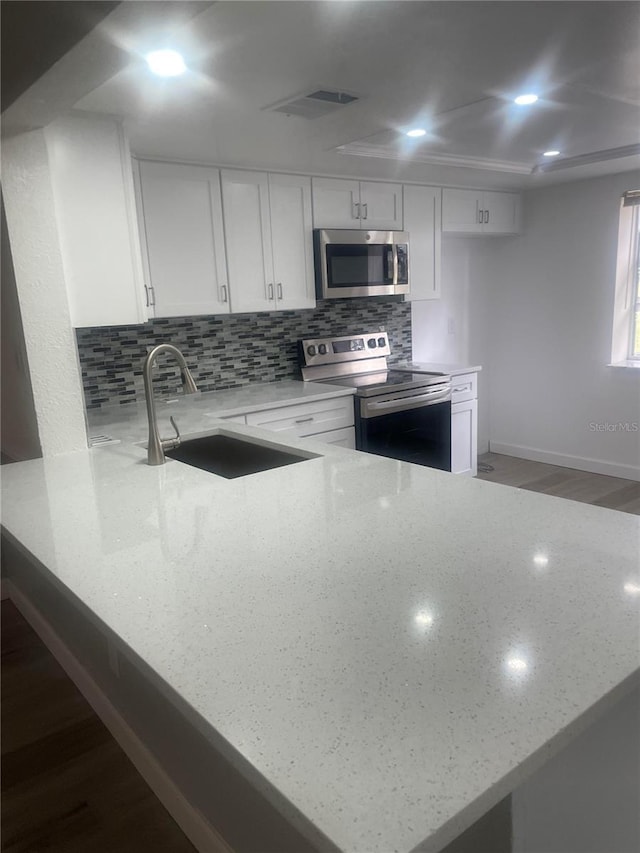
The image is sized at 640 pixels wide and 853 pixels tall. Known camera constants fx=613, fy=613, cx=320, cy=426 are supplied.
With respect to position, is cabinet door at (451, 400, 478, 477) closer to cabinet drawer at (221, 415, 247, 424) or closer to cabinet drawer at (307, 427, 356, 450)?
cabinet drawer at (307, 427, 356, 450)

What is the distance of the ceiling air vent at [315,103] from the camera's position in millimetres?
2111

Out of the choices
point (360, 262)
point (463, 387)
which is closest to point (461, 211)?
point (360, 262)

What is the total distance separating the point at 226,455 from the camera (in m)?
A: 2.41

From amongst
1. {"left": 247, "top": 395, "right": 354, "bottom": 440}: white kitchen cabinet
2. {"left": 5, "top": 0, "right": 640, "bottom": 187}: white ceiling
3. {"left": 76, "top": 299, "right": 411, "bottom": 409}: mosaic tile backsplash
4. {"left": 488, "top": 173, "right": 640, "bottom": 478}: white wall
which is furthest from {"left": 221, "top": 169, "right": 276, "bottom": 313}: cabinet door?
{"left": 488, "top": 173, "right": 640, "bottom": 478}: white wall

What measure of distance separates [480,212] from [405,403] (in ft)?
5.69

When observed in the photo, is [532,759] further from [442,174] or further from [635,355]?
[635,355]

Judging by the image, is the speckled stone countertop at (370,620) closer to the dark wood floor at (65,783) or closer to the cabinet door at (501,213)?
the dark wood floor at (65,783)

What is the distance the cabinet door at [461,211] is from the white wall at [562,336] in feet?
1.98

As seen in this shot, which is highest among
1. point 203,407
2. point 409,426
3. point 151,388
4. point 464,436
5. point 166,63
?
point 166,63

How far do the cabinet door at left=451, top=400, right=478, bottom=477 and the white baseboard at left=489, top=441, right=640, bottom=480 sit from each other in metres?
0.83

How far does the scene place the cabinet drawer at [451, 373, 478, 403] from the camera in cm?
412

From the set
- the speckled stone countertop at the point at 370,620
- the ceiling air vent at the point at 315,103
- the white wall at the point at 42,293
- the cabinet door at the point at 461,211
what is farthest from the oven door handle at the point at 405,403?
the speckled stone countertop at the point at 370,620

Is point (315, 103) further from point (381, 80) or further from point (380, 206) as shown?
point (380, 206)

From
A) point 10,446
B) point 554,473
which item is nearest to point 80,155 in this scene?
point 10,446
